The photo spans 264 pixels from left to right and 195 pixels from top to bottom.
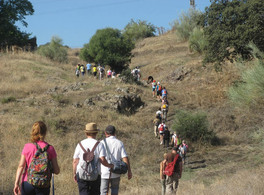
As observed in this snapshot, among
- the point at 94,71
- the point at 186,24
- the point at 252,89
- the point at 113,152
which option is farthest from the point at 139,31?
the point at 113,152

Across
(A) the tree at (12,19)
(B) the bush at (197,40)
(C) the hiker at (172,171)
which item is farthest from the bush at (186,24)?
(C) the hiker at (172,171)

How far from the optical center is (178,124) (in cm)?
2009

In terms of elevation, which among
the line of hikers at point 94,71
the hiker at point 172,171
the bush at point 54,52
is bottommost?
the hiker at point 172,171

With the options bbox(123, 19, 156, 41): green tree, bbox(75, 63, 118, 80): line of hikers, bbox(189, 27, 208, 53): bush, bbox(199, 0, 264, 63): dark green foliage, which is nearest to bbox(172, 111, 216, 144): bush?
bbox(199, 0, 264, 63): dark green foliage

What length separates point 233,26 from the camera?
2672cm

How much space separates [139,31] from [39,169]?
227 feet

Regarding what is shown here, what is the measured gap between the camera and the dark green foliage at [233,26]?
990 inches

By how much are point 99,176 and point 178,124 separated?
568 inches

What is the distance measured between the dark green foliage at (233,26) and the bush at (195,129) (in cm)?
838

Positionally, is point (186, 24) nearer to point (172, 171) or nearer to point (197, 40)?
point (197, 40)

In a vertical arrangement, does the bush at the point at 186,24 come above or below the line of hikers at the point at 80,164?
above

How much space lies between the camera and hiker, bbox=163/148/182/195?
8.23 meters

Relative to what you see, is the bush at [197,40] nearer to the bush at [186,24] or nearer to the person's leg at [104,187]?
the bush at [186,24]

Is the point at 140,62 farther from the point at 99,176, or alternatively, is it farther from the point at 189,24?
the point at 99,176
